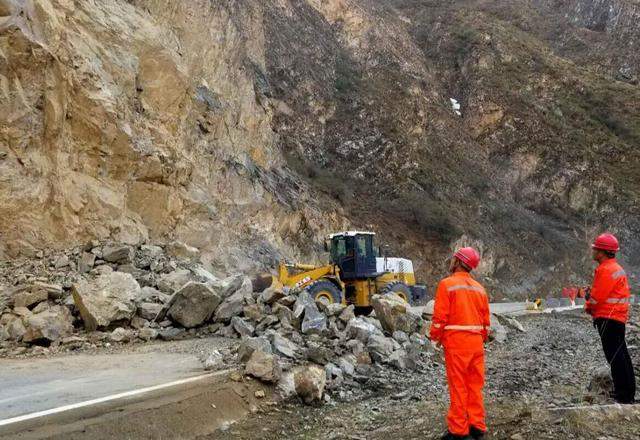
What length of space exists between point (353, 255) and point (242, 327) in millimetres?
6653

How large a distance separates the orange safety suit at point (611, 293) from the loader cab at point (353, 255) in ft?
32.0

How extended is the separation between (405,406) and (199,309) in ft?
14.4

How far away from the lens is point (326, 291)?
13445mm

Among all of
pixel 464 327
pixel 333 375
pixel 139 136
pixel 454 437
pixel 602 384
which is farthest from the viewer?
pixel 139 136

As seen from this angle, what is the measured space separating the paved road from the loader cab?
7.75 metres

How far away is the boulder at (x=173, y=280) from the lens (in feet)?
34.8

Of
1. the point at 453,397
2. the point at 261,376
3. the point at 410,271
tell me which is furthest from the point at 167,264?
the point at 410,271

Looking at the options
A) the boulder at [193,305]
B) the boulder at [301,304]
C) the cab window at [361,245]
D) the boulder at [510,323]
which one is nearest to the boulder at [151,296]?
the boulder at [193,305]

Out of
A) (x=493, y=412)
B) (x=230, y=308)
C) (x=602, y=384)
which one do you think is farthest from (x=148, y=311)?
(x=602, y=384)

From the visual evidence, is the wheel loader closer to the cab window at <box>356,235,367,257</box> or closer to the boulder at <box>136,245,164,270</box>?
the cab window at <box>356,235,367,257</box>

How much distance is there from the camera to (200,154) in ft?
59.1

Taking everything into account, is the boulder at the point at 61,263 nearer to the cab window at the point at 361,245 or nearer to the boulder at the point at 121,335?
the boulder at the point at 121,335

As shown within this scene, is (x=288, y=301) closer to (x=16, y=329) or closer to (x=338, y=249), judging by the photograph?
(x=16, y=329)

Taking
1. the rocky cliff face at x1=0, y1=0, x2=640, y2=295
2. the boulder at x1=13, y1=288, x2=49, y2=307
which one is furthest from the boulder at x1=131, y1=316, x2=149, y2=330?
the rocky cliff face at x1=0, y1=0, x2=640, y2=295
